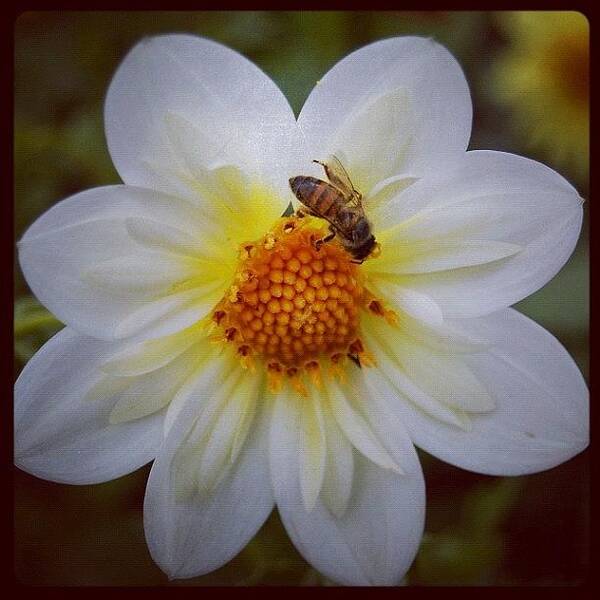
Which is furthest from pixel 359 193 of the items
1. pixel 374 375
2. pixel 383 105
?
pixel 374 375

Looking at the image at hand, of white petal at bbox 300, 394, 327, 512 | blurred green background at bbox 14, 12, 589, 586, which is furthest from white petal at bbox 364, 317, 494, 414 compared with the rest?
blurred green background at bbox 14, 12, 589, 586

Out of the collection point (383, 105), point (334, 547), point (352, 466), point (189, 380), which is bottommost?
point (334, 547)

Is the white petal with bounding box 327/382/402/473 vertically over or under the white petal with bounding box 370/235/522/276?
under

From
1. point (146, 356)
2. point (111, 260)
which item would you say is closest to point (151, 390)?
point (146, 356)

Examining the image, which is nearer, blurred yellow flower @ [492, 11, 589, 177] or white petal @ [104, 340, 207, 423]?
white petal @ [104, 340, 207, 423]

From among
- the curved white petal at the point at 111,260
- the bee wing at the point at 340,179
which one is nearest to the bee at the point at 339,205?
the bee wing at the point at 340,179

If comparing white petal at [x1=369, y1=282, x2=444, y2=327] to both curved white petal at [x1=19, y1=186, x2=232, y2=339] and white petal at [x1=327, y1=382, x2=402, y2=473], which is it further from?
curved white petal at [x1=19, y1=186, x2=232, y2=339]

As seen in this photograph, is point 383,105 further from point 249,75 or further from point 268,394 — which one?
point 268,394
